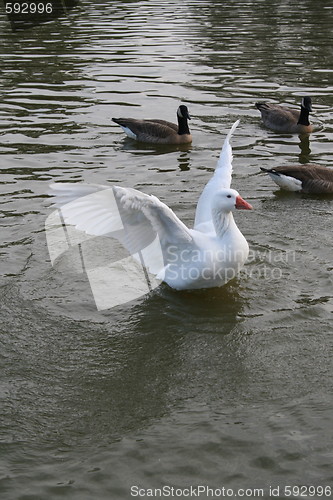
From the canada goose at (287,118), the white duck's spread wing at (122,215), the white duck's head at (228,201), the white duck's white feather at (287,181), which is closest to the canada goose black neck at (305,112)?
the canada goose at (287,118)

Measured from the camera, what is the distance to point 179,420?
251 inches

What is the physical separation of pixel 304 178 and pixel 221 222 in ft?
12.7

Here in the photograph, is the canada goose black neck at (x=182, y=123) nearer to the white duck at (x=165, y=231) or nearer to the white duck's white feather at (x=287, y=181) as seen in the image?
the white duck's white feather at (x=287, y=181)

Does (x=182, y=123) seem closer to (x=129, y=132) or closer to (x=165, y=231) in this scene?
(x=129, y=132)

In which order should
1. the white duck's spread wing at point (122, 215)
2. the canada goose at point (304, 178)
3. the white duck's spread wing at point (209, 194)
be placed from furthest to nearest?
the canada goose at point (304, 178)
the white duck's spread wing at point (209, 194)
the white duck's spread wing at point (122, 215)

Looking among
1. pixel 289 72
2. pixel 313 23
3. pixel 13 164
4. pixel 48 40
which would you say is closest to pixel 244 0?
pixel 313 23

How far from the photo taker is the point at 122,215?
25.7ft

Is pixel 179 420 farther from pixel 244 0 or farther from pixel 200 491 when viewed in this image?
pixel 244 0

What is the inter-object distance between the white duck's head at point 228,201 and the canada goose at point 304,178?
361 centimetres

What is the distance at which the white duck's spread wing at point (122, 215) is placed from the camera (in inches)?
293

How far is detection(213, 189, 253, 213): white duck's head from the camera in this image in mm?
8266

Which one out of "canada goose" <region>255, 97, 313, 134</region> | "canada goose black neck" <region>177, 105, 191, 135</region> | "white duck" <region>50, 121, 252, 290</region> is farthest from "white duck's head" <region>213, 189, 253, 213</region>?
"canada goose" <region>255, 97, 313, 134</region>

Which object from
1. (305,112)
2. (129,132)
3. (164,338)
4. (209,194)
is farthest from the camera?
(305,112)

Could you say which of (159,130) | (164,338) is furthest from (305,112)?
(164,338)
